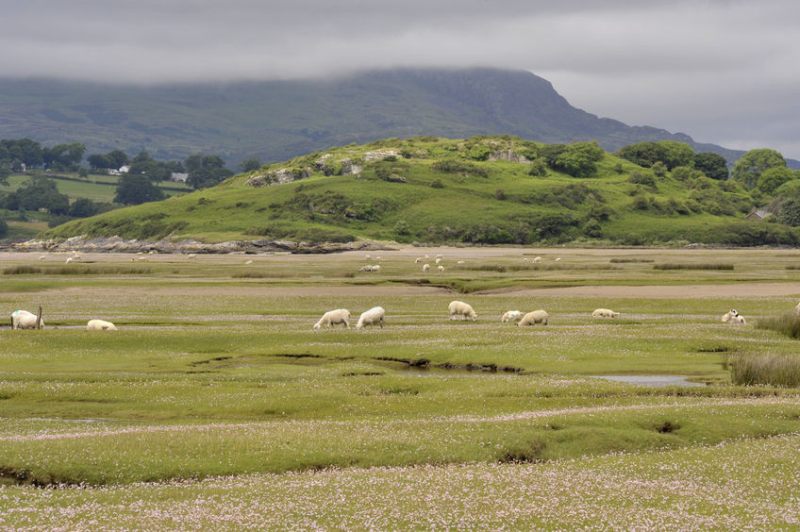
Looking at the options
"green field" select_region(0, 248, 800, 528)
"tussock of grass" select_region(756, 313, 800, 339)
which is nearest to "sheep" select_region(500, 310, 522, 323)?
"green field" select_region(0, 248, 800, 528)

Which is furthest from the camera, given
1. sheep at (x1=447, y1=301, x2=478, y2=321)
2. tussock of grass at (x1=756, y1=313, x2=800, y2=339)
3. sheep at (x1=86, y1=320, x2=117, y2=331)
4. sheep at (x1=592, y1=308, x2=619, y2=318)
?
sheep at (x1=592, y1=308, x2=619, y2=318)

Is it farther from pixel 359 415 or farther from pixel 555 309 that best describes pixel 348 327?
pixel 359 415

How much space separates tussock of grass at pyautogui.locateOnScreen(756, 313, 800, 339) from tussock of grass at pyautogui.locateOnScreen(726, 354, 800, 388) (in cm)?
1251

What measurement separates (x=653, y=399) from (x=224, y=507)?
18.8 m

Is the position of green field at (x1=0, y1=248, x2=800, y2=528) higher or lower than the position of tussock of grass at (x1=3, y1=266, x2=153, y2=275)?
higher

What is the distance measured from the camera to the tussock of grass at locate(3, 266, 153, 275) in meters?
110

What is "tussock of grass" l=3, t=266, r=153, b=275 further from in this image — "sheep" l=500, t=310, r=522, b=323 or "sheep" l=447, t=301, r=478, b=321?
"sheep" l=500, t=310, r=522, b=323

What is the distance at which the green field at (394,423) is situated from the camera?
1898 centimetres

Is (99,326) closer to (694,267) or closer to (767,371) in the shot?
(767,371)

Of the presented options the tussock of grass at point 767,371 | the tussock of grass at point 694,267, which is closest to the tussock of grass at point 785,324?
the tussock of grass at point 767,371

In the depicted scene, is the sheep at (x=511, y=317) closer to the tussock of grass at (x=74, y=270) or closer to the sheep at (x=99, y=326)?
the sheep at (x=99, y=326)

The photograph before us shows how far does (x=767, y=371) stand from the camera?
36.8 meters

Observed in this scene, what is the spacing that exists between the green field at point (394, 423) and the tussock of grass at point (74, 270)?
4733 centimetres

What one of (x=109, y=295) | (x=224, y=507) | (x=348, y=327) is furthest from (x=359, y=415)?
(x=109, y=295)
